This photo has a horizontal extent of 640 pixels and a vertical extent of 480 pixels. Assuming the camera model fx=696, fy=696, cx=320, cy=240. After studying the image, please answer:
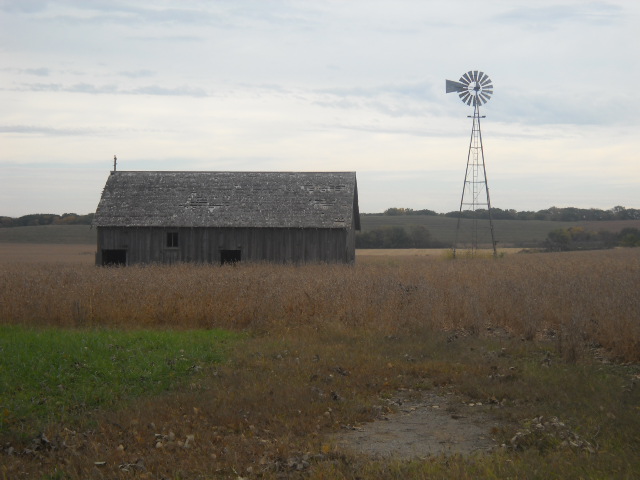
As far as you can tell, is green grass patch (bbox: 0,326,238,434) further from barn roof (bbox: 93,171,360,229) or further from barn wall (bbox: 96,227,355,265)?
barn roof (bbox: 93,171,360,229)

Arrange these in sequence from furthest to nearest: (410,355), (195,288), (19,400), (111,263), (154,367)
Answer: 1. (111,263)
2. (195,288)
3. (410,355)
4. (154,367)
5. (19,400)

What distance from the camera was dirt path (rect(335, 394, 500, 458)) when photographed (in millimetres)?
6902

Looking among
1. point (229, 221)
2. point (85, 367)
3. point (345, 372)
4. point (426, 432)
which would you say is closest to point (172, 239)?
point (229, 221)

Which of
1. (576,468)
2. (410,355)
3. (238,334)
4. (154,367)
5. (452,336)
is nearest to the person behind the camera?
(576,468)

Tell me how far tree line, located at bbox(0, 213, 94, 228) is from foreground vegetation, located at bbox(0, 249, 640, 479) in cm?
6949

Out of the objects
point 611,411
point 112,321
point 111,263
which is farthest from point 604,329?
point 111,263

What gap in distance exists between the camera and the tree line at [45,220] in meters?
84.9

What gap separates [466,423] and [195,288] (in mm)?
10415

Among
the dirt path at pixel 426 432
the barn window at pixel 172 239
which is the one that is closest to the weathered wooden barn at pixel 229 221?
the barn window at pixel 172 239

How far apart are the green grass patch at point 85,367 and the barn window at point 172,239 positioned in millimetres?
18572

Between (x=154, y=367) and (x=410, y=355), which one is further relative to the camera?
(x=410, y=355)

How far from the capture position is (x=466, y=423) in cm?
795

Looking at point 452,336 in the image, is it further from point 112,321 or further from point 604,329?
point 112,321

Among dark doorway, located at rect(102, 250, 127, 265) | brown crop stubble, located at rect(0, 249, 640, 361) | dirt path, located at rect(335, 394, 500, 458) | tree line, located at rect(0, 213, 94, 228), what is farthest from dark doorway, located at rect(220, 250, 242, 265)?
tree line, located at rect(0, 213, 94, 228)
